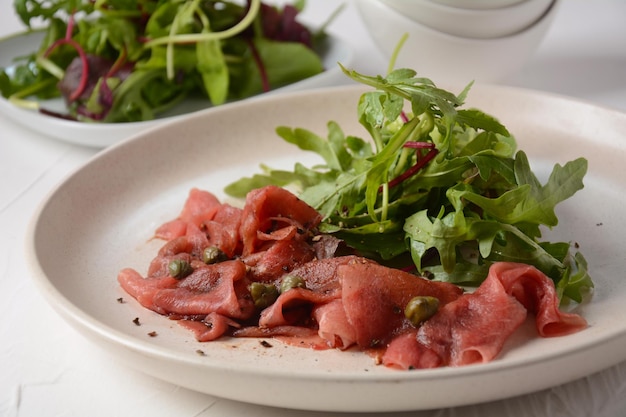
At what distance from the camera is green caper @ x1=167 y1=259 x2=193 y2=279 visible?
2520 mm

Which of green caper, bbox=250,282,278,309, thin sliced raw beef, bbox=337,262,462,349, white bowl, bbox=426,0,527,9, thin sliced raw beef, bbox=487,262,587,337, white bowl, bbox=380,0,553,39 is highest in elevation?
white bowl, bbox=426,0,527,9

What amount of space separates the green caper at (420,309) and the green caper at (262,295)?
40cm

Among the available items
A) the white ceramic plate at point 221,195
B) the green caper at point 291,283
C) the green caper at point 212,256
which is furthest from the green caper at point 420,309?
the green caper at point 212,256

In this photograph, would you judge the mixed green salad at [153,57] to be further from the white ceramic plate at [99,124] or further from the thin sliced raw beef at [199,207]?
the thin sliced raw beef at [199,207]

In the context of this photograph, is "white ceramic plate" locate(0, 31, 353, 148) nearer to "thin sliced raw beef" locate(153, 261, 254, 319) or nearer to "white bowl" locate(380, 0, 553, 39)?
"white bowl" locate(380, 0, 553, 39)

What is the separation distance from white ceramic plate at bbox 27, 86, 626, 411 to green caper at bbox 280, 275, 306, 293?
202mm

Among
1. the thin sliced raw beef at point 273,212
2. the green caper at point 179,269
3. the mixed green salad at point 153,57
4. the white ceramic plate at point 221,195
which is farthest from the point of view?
the mixed green salad at point 153,57

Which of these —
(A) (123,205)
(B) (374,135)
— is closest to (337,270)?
(B) (374,135)

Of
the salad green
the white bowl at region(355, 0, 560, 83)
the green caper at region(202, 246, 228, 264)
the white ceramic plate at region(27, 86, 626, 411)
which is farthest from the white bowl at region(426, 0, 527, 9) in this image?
the green caper at region(202, 246, 228, 264)

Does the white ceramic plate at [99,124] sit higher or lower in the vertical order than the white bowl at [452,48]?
lower

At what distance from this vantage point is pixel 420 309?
2.19 m

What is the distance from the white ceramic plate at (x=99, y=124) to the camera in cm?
371

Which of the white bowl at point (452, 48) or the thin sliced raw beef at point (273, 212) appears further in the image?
the white bowl at point (452, 48)

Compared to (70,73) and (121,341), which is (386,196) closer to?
(121,341)
